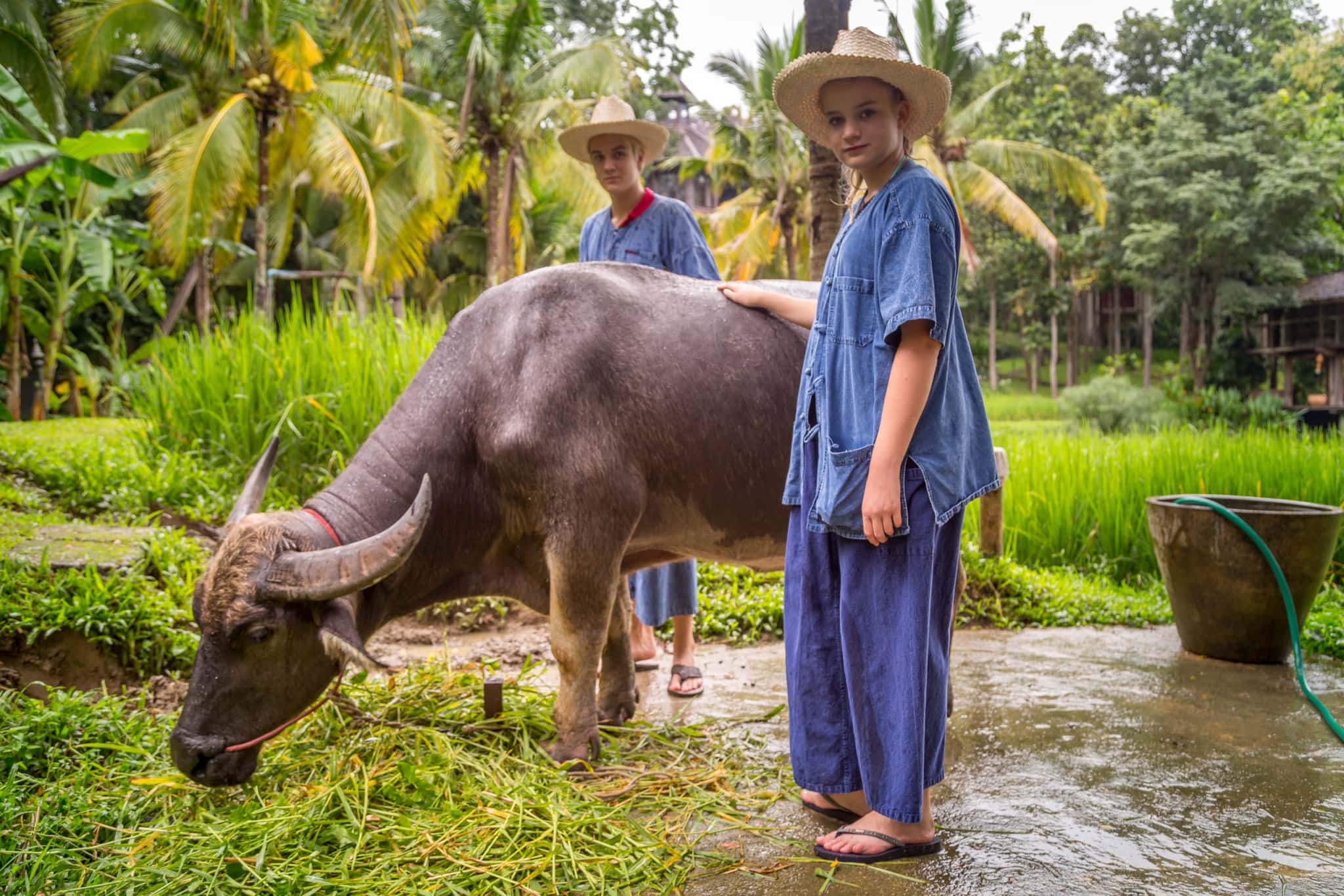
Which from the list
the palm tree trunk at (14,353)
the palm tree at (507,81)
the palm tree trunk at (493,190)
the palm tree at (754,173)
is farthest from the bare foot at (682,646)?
the palm tree at (754,173)

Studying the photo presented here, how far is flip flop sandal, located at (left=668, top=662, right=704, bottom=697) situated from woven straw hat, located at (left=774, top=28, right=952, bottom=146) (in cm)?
228

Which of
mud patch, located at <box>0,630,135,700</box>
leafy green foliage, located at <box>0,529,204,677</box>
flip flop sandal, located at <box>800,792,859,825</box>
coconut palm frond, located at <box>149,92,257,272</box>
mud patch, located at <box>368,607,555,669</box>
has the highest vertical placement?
coconut palm frond, located at <box>149,92,257,272</box>

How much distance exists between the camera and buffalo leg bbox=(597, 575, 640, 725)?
356 cm

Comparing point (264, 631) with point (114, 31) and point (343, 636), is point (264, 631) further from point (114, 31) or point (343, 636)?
point (114, 31)

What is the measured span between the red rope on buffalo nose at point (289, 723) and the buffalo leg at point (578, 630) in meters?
0.65

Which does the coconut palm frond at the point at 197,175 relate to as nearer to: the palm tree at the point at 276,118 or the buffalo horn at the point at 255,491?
the palm tree at the point at 276,118

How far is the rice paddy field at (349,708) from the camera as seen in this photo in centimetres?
245

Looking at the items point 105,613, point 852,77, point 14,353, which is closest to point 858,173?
point 852,77

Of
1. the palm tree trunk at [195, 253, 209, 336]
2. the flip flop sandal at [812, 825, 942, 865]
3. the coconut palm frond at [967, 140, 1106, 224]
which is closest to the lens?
the flip flop sandal at [812, 825, 942, 865]

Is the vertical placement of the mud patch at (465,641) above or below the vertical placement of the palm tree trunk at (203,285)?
below

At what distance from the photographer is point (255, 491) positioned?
3.13 metres

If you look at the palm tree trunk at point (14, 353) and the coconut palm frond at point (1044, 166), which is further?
the coconut palm frond at point (1044, 166)

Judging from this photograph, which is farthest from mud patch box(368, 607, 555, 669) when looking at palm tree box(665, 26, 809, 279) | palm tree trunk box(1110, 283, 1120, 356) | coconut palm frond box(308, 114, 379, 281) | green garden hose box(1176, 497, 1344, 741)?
palm tree trunk box(1110, 283, 1120, 356)

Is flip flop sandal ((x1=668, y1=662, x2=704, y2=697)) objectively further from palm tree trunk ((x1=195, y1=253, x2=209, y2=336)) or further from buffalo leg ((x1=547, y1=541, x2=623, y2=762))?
palm tree trunk ((x1=195, y1=253, x2=209, y2=336))
